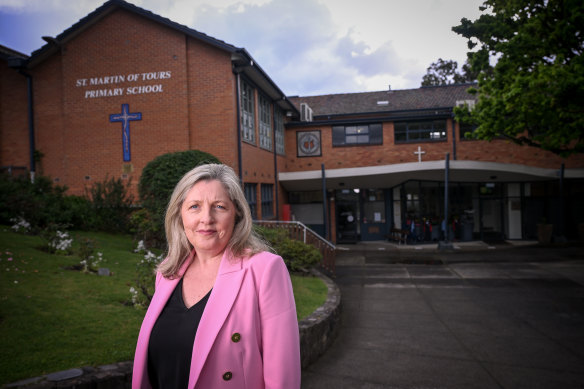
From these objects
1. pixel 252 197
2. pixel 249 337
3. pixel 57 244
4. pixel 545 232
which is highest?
pixel 252 197

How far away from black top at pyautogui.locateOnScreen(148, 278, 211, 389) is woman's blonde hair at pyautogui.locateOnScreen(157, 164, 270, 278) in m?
0.28

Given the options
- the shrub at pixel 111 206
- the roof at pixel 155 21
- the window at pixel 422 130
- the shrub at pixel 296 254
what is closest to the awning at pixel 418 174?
the window at pixel 422 130

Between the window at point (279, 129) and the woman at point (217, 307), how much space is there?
662 inches

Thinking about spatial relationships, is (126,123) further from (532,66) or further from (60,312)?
(532,66)

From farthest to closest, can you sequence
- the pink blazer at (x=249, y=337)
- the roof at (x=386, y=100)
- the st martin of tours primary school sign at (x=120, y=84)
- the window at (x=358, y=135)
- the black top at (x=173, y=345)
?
the roof at (x=386, y=100)
the window at (x=358, y=135)
the st martin of tours primary school sign at (x=120, y=84)
the black top at (x=173, y=345)
the pink blazer at (x=249, y=337)

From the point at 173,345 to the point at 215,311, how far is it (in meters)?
0.31

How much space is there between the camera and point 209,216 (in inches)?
87.1

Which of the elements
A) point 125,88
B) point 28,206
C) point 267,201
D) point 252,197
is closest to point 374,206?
point 267,201

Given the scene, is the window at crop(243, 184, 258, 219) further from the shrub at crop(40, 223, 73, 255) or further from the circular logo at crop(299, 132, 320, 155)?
the shrub at crop(40, 223, 73, 255)

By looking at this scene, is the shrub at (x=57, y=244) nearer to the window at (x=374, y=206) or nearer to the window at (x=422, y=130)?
the window at (x=374, y=206)

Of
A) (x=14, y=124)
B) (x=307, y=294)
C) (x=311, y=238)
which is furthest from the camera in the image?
(x=14, y=124)

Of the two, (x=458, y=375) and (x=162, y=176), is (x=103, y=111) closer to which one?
(x=162, y=176)

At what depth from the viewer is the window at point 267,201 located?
17219 mm

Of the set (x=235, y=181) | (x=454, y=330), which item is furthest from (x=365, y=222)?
(x=235, y=181)
